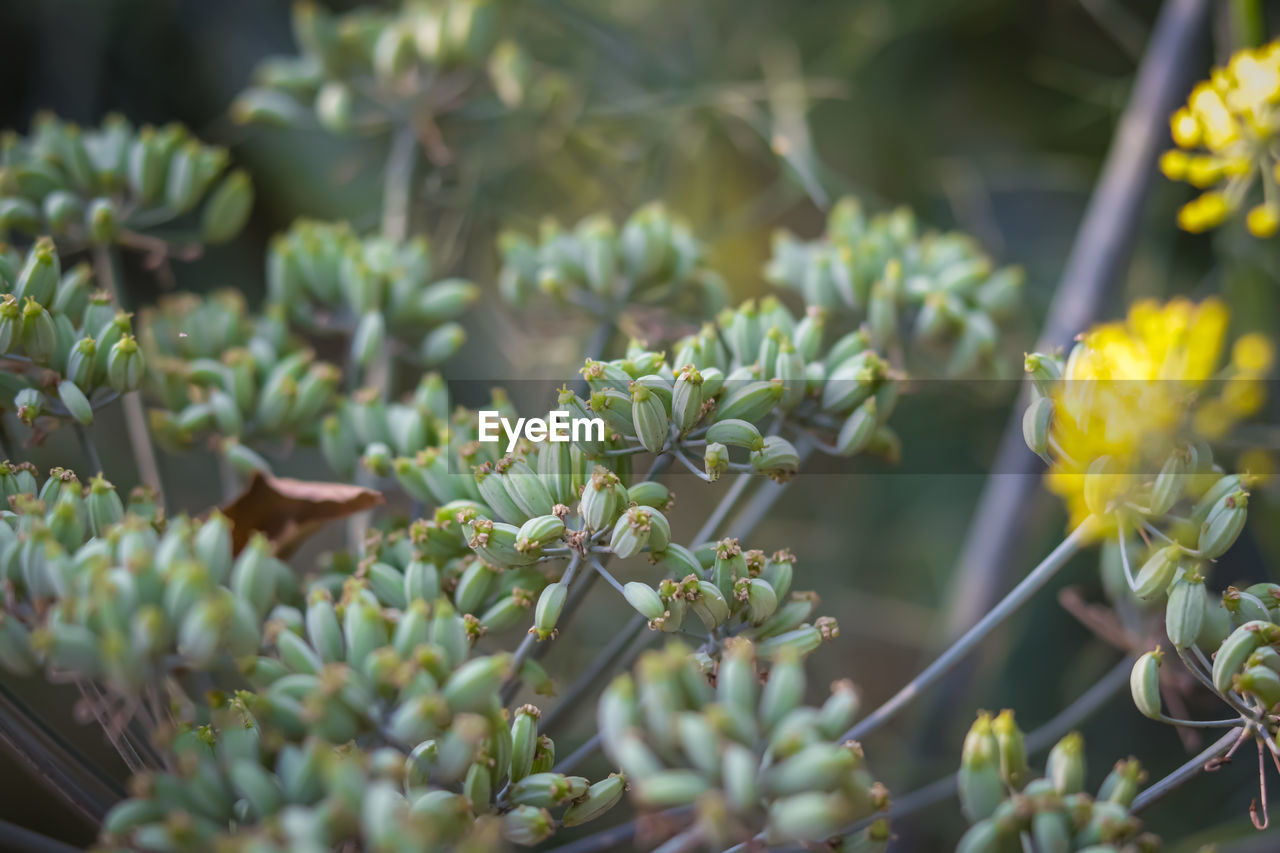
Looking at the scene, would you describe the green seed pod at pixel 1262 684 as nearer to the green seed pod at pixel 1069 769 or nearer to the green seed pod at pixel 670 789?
the green seed pod at pixel 1069 769

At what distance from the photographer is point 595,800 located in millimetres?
502

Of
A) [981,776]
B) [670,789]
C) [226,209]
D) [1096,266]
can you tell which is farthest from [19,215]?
[1096,266]

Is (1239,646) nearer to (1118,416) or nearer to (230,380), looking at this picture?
(1118,416)

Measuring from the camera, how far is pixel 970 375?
772 mm

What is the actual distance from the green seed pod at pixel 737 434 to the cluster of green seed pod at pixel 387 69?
1.71 ft

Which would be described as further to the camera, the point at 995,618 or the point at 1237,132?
the point at 1237,132

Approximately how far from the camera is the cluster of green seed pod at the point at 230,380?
647 millimetres

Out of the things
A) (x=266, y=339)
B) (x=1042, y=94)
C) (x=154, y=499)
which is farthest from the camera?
(x=1042, y=94)

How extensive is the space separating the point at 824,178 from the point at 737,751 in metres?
0.74

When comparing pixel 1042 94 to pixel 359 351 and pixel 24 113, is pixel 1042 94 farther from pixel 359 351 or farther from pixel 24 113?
pixel 24 113

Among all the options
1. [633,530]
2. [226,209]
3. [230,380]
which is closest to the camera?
[633,530]

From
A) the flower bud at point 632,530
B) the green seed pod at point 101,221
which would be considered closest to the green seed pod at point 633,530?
the flower bud at point 632,530

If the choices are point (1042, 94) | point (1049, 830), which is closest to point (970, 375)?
point (1049, 830)

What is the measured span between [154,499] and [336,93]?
0.45 meters
